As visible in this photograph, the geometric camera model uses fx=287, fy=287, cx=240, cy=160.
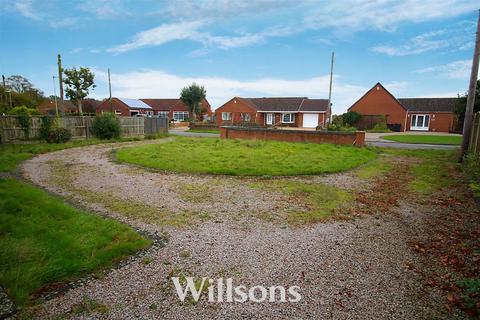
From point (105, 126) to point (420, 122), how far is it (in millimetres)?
41308

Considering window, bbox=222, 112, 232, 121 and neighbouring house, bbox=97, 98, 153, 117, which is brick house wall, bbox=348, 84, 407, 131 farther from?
neighbouring house, bbox=97, 98, 153, 117

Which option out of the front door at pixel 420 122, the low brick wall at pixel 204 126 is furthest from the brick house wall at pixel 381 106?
the low brick wall at pixel 204 126

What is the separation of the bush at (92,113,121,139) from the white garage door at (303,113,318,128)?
30.3 meters

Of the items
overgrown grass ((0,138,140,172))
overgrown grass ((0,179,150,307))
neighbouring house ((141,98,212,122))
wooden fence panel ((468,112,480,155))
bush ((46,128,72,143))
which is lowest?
overgrown grass ((0,179,150,307))

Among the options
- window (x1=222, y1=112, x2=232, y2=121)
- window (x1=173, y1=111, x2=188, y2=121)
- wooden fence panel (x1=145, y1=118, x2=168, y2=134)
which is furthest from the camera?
window (x1=173, y1=111, x2=188, y2=121)

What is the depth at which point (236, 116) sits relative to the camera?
160 ft

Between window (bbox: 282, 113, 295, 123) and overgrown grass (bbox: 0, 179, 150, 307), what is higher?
window (bbox: 282, 113, 295, 123)

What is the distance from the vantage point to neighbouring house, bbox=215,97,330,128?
45.3 meters

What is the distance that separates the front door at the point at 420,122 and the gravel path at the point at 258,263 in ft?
135

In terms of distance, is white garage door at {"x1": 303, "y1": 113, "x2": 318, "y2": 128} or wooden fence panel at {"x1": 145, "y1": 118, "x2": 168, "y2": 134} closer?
wooden fence panel at {"x1": 145, "y1": 118, "x2": 168, "y2": 134}

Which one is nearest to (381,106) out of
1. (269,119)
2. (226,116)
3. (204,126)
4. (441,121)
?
(441,121)

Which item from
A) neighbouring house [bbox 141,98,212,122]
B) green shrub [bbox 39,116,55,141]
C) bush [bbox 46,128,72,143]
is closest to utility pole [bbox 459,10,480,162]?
bush [bbox 46,128,72,143]

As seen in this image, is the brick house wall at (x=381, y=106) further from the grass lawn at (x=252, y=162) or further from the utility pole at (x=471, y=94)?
the utility pole at (x=471, y=94)

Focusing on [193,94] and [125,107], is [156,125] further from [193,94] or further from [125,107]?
[125,107]
